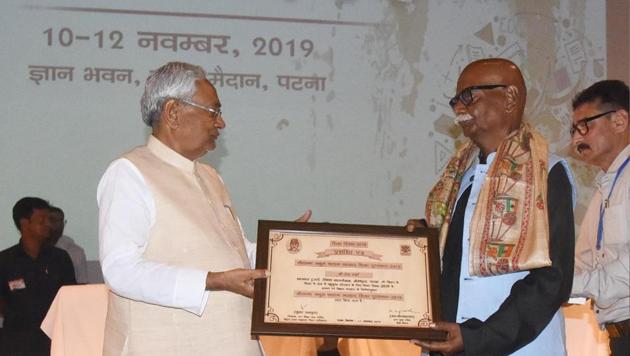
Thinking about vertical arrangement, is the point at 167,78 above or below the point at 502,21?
below

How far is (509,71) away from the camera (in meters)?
3.29

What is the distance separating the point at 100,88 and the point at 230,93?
1.03 metres

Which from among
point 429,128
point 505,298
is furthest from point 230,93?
point 505,298

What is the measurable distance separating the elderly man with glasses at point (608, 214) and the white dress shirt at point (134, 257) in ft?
5.79

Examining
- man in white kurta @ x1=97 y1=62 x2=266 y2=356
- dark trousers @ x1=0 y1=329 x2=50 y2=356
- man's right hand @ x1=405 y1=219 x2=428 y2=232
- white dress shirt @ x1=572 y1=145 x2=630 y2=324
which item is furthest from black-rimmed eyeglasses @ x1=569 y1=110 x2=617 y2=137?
dark trousers @ x1=0 y1=329 x2=50 y2=356

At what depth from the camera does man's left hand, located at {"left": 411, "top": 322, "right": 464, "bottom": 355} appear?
3.02 metres

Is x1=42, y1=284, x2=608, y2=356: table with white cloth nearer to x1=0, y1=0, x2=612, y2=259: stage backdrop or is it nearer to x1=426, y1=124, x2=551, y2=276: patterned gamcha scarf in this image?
x1=0, y1=0, x2=612, y2=259: stage backdrop

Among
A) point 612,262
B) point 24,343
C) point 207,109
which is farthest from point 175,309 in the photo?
point 24,343

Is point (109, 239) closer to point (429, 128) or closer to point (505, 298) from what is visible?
point (505, 298)

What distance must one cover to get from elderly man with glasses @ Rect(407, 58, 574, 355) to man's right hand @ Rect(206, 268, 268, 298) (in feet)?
2.08

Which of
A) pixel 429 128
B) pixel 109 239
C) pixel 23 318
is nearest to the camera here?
pixel 109 239

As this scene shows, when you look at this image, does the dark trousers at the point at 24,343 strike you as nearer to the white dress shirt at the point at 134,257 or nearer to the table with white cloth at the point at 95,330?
the table with white cloth at the point at 95,330

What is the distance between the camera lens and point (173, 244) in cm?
320

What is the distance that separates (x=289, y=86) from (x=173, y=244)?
4.19 m
